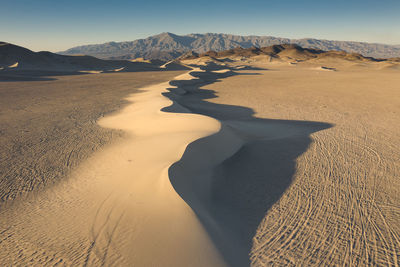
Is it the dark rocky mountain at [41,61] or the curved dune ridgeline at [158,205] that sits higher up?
the dark rocky mountain at [41,61]

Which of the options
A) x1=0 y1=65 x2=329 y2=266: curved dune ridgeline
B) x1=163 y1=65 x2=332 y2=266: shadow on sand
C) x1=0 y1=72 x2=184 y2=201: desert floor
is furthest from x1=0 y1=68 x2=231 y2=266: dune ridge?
x1=0 y1=72 x2=184 y2=201: desert floor

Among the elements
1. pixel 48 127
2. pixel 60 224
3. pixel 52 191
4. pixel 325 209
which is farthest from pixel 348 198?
pixel 48 127

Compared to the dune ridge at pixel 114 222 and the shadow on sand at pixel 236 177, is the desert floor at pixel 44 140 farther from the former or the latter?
the shadow on sand at pixel 236 177

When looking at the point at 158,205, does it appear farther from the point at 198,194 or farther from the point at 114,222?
the point at 198,194

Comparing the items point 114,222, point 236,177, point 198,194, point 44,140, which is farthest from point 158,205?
point 44,140

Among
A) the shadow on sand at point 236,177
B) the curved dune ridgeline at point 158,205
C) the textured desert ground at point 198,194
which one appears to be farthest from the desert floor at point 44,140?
the shadow on sand at point 236,177

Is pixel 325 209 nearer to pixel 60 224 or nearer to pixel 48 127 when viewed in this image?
pixel 60 224
